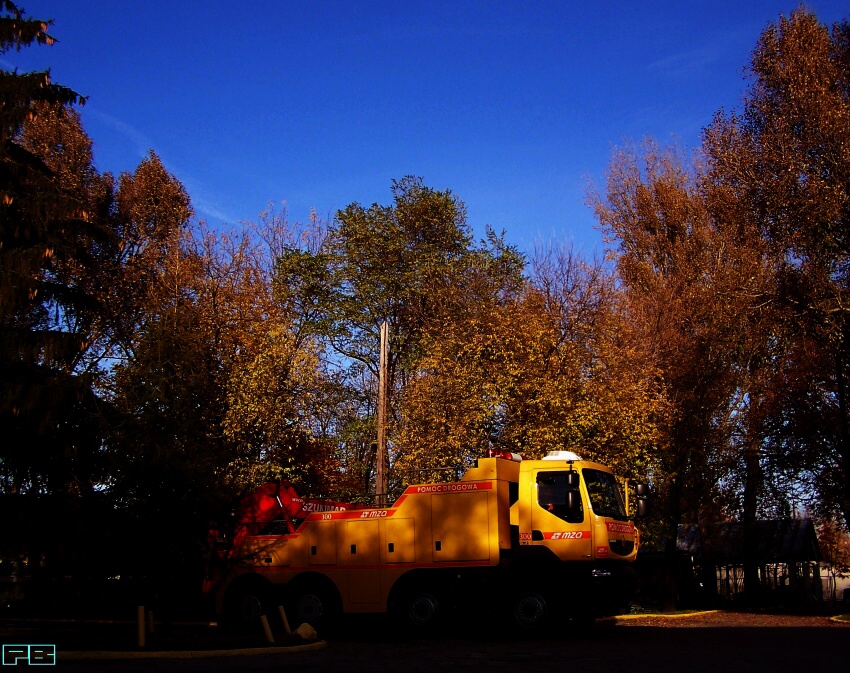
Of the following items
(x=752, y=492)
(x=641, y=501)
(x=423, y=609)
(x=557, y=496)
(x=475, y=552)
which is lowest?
(x=423, y=609)

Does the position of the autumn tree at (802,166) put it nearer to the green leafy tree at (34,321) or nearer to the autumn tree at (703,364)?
the autumn tree at (703,364)

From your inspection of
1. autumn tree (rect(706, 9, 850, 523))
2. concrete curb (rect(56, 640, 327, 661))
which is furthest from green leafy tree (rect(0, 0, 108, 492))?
autumn tree (rect(706, 9, 850, 523))

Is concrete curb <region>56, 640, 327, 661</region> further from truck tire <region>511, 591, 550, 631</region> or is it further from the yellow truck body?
truck tire <region>511, 591, 550, 631</region>

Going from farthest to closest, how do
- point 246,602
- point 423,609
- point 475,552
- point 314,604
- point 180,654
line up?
point 246,602 < point 314,604 < point 423,609 < point 475,552 < point 180,654

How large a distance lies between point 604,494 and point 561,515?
1021 mm

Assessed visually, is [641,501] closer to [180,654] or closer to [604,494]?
[604,494]

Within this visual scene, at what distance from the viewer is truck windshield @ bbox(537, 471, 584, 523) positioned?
15.7 m

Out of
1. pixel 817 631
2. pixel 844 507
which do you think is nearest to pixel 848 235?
pixel 817 631

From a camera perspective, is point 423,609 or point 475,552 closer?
point 475,552

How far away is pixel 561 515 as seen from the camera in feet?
51.8

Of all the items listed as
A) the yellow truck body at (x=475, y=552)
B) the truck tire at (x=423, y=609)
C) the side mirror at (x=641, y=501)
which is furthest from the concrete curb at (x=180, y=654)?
the side mirror at (x=641, y=501)

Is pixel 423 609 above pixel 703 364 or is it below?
below

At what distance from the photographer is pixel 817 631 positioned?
17.2 meters

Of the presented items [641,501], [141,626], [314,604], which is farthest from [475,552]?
[141,626]
